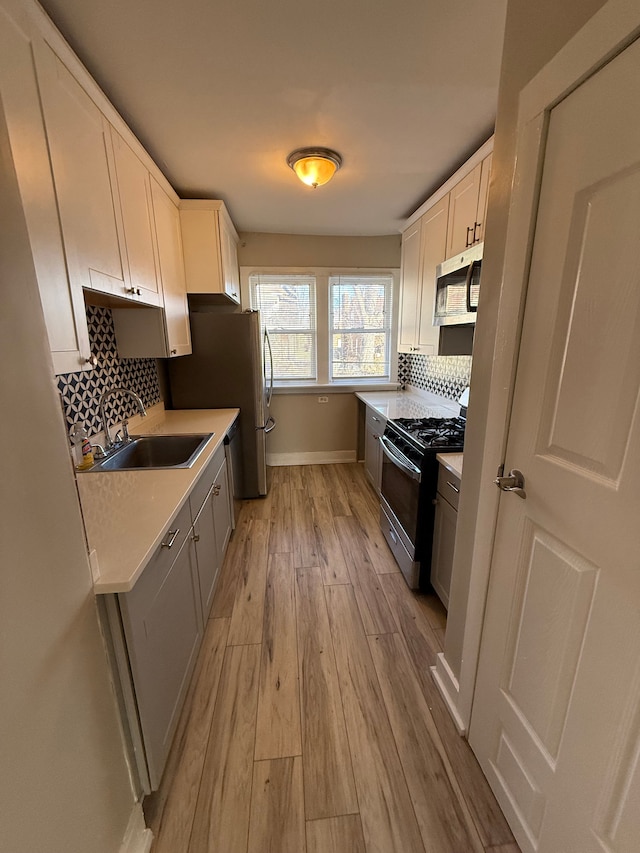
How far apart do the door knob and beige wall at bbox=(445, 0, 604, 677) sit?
181mm

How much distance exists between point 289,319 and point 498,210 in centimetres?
302

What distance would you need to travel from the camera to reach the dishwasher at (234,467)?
257 centimetres

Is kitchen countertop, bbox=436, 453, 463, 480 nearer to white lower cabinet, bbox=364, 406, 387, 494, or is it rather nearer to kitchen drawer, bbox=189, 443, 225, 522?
white lower cabinet, bbox=364, 406, 387, 494

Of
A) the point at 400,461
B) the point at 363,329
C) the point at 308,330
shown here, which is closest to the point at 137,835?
the point at 400,461

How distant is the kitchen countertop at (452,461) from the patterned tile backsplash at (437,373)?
1013 millimetres

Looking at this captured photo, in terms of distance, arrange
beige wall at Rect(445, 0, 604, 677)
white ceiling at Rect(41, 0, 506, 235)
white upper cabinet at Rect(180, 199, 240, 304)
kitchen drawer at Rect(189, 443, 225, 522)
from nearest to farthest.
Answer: beige wall at Rect(445, 0, 604, 677), white ceiling at Rect(41, 0, 506, 235), kitchen drawer at Rect(189, 443, 225, 522), white upper cabinet at Rect(180, 199, 240, 304)

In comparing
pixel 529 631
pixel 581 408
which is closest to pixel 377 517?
pixel 529 631

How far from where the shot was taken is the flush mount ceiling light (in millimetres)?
2047

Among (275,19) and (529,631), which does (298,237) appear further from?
(529,631)

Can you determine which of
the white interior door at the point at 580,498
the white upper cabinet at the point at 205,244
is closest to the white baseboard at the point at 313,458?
the white upper cabinet at the point at 205,244

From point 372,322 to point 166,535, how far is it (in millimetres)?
3421

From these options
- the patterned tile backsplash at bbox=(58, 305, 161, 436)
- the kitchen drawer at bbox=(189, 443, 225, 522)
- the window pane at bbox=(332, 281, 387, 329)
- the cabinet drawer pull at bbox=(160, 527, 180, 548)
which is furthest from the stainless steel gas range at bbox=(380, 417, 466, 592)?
the window pane at bbox=(332, 281, 387, 329)

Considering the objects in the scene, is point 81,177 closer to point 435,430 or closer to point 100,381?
point 100,381

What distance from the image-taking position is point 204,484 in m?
1.78
